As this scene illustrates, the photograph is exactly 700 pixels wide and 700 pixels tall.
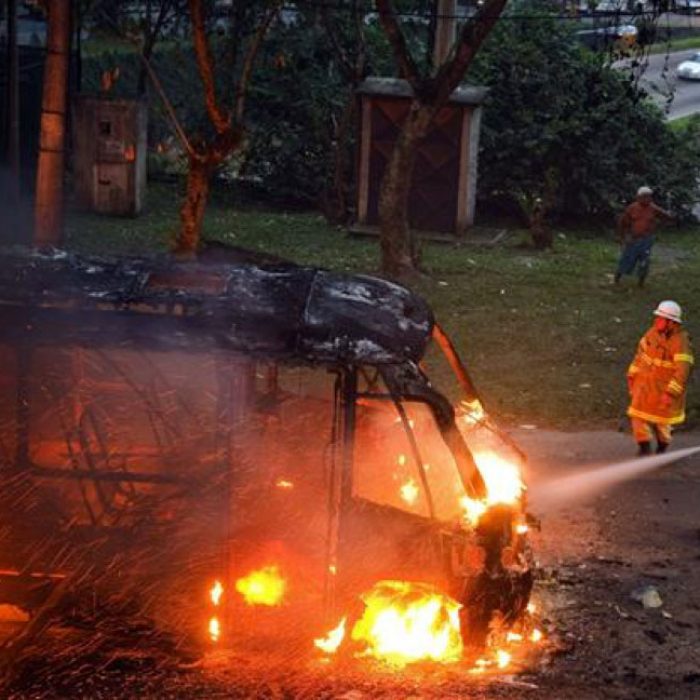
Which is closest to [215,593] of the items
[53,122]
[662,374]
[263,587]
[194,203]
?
[263,587]

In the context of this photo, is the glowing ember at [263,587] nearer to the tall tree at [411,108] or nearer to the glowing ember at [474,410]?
the glowing ember at [474,410]

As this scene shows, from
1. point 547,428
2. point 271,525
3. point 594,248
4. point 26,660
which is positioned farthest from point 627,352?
point 26,660

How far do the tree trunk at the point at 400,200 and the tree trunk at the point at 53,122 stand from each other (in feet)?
22.1

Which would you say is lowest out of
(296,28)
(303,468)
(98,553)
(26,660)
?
(26,660)

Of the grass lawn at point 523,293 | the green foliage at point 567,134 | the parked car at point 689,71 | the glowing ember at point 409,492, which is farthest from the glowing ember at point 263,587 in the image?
Result: the parked car at point 689,71

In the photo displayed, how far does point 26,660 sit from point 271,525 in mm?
1367

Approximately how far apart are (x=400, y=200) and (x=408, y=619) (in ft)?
32.8

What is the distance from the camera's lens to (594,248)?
767 inches

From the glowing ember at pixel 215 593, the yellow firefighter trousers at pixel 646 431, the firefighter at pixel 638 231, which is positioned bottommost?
the glowing ember at pixel 215 593

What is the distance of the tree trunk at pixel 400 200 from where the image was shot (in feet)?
50.7

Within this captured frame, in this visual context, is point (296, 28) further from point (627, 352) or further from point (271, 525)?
point (271, 525)

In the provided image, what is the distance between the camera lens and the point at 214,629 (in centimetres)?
632

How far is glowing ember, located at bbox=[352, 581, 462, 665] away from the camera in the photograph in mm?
6375

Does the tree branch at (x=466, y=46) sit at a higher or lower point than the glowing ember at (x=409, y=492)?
higher
